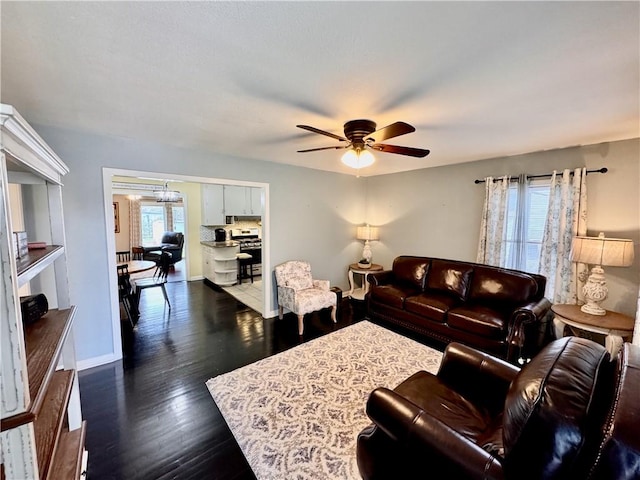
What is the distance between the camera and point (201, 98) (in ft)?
6.10

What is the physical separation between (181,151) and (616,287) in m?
5.00

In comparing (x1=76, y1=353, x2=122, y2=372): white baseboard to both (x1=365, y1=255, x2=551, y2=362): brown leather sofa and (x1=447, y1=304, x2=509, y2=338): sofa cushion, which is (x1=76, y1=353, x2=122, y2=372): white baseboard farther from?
(x1=447, y1=304, x2=509, y2=338): sofa cushion

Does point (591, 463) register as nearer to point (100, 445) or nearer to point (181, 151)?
point (100, 445)

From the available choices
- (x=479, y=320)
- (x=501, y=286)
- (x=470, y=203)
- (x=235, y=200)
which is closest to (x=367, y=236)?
(x=470, y=203)

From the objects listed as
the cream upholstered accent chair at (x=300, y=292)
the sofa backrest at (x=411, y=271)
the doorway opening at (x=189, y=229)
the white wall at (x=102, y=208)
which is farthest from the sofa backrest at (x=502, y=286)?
the doorway opening at (x=189, y=229)

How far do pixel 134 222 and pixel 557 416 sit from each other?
9485 mm

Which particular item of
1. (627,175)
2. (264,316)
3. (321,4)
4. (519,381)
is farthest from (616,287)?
(264,316)

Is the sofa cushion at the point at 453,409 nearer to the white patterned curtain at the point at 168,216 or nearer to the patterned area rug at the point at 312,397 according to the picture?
the patterned area rug at the point at 312,397

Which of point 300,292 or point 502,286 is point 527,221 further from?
point 300,292

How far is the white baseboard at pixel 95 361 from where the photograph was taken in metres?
2.67

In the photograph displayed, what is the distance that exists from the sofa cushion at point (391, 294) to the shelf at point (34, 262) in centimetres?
334

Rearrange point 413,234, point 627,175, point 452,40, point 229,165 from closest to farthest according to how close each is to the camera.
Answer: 1. point 452,40
2. point 627,175
3. point 229,165
4. point 413,234

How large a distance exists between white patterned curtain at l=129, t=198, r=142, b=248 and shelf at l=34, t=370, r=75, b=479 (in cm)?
776

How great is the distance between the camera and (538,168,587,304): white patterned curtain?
2.91 m
